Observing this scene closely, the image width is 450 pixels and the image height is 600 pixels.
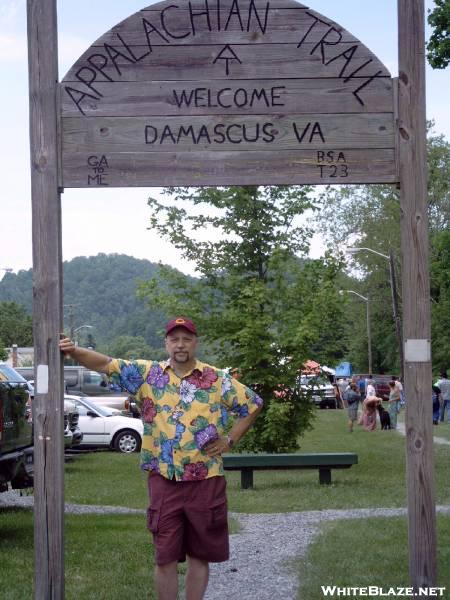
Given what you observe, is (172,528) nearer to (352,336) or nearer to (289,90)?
(289,90)

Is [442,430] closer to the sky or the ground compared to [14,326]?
closer to the ground

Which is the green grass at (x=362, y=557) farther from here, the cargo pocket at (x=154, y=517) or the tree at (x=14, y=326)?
the tree at (x=14, y=326)

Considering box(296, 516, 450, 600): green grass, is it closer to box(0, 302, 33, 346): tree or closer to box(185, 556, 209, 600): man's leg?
box(185, 556, 209, 600): man's leg

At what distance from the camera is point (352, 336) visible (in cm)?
7625

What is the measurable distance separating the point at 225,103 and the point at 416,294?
64.6 inches

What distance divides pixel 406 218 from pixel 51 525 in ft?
9.23

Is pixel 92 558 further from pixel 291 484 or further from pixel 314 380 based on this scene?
pixel 314 380

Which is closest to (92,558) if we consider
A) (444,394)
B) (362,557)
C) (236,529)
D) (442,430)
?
(362,557)

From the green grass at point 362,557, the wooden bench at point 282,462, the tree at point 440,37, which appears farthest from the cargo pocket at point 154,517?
the tree at point 440,37

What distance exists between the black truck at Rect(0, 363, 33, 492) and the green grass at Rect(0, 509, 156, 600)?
0.66m

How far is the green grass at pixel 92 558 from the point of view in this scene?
8.09 meters

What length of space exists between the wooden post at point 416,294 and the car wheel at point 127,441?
2073cm

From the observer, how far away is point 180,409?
6.30m

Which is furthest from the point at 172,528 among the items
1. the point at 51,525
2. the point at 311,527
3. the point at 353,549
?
the point at 311,527
